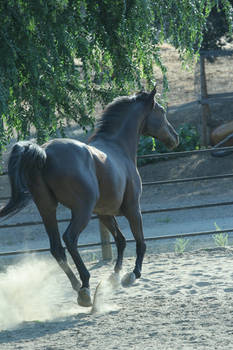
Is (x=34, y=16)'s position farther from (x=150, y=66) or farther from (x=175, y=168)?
(x=175, y=168)

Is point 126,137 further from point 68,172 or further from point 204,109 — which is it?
point 204,109

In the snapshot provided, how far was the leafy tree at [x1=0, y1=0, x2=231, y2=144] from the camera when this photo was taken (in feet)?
16.6

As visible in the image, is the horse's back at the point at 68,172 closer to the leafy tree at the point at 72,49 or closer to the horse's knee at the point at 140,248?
the leafy tree at the point at 72,49

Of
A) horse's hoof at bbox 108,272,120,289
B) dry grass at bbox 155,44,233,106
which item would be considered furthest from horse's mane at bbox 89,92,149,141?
dry grass at bbox 155,44,233,106

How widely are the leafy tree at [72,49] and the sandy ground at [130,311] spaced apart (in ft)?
5.19

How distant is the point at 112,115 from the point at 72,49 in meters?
0.78

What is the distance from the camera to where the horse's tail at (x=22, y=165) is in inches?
182

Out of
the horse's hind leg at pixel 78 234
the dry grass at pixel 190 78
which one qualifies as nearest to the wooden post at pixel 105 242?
the horse's hind leg at pixel 78 234

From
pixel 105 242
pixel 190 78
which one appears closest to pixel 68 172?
pixel 105 242

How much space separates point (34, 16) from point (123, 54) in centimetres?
123

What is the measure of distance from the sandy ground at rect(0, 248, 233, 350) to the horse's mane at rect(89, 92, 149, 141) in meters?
1.52

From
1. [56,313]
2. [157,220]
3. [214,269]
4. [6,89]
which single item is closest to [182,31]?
[6,89]

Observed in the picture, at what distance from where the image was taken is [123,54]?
19.8ft

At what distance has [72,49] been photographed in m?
5.48
